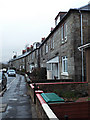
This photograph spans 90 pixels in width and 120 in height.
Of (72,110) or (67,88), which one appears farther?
(67,88)

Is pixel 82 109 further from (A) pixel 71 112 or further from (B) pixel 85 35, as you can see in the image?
(B) pixel 85 35

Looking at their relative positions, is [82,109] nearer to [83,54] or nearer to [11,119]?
[11,119]

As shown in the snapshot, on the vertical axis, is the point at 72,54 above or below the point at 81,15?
below

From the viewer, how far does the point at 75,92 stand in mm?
9602

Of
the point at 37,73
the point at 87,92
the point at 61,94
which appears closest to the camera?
the point at 61,94

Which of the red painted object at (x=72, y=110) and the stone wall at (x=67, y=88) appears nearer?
the red painted object at (x=72, y=110)

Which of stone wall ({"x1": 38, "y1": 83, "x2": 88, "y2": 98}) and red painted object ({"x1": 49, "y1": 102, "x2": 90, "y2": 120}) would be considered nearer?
red painted object ({"x1": 49, "y1": 102, "x2": 90, "y2": 120})

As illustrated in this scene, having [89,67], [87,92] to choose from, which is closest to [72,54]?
[89,67]

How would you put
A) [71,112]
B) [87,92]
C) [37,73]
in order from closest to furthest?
[71,112]
[87,92]
[37,73]

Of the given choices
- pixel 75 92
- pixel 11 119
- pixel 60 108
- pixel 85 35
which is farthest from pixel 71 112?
pixel 85 35

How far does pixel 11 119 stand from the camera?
591 cm

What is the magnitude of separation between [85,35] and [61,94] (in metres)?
5.53

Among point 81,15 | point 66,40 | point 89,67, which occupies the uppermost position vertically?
point 81,15

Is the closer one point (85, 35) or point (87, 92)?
point (87, 92)
